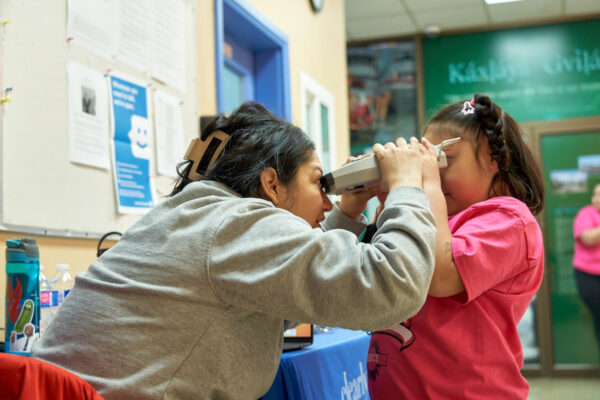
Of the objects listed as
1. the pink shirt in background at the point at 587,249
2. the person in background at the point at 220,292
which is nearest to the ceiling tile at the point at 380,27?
the pink shirt in background at the point at 587,249

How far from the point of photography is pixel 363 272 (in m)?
0.93

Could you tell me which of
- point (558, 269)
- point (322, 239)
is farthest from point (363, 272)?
point (558, 269)

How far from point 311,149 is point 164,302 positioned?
1.49ft

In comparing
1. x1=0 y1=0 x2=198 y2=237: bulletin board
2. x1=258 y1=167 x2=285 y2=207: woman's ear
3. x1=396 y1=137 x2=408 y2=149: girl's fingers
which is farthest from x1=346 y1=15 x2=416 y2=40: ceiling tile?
x1=258 y1=167 x2=285 y2=207: woman's ear

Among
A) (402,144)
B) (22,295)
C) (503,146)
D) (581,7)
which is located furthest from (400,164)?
(581,7)

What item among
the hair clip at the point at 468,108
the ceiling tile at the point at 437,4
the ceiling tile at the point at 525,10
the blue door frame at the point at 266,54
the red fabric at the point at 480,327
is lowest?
the red fabric at the point at 480,327

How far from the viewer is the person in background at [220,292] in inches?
36.7

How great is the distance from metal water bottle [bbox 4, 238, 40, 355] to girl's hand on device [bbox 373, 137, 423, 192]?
0.81 m

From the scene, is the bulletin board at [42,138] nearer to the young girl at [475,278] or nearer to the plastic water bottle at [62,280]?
the plastic water bottle at [62,280]

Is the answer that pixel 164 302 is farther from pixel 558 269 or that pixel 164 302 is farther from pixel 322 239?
pixel 558 269

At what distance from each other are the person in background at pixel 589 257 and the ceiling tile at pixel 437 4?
6.37 ft

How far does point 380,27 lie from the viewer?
6160 millimetres

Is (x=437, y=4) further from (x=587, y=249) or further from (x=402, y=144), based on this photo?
(x=402, y=144)

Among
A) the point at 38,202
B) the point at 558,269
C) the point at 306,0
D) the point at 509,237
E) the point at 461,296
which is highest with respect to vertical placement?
the point at 306,0
